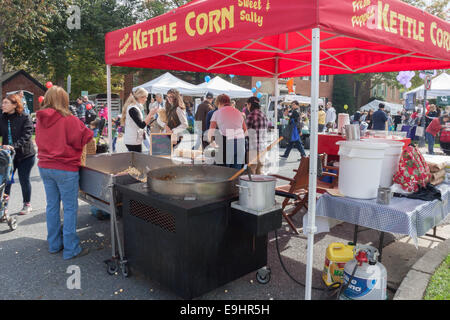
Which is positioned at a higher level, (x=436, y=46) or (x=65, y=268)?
(x=436, y=46)

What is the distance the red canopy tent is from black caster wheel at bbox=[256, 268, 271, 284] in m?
0.55

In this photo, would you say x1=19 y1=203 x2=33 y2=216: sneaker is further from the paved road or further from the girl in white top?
the girl in white top

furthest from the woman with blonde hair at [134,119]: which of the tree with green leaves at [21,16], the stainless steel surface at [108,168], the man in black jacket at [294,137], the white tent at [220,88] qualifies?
the tree with green leaves at [21,16]

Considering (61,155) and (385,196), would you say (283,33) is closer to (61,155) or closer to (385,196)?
(385,196)

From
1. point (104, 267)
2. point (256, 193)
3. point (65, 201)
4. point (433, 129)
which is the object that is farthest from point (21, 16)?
point (256, 193)

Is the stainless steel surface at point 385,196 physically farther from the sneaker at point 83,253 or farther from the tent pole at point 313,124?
the sneaker at point 83,253

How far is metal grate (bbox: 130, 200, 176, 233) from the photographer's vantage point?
2.84 metres

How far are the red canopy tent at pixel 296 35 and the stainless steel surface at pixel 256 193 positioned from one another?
0.33 m

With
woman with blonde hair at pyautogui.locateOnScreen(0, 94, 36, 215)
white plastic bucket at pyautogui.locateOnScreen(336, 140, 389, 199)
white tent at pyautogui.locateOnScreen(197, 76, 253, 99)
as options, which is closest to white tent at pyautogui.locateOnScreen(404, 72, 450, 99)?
white tent at pyautogui.locateOnScreen(197, 76, 253, 99)

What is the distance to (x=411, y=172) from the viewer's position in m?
3.45

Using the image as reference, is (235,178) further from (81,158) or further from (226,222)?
(81,158)
